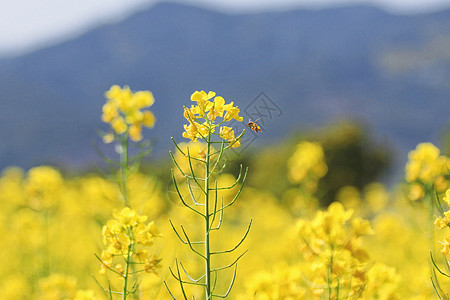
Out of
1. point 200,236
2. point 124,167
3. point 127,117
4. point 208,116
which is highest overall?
point 127,117

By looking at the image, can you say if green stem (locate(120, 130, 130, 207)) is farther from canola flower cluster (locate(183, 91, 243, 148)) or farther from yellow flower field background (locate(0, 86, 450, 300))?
canola flower cluster (locate(183, 91, 243, 148))

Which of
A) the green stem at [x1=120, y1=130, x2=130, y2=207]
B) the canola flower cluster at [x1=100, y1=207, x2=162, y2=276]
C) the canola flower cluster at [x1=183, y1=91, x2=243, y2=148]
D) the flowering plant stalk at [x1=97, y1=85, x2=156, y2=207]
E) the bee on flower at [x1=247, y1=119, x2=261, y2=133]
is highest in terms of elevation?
the flowering plant stalk at [x1=97, y1=85, x2=156, y2=207]

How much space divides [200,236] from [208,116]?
357 centimetres

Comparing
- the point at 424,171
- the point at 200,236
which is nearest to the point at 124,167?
the point at 424,171

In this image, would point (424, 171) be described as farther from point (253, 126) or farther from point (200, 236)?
point (200, 236)

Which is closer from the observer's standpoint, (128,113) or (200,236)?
(128,113)

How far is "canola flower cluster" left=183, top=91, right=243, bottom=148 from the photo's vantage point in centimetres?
169

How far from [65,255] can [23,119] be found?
176962 mm

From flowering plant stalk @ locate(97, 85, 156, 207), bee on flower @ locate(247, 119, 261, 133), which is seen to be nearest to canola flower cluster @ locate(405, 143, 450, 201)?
bee on flower @ locate(247, 119, 261, 133)

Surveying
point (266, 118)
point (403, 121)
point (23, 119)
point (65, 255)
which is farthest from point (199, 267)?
point (403, 121)

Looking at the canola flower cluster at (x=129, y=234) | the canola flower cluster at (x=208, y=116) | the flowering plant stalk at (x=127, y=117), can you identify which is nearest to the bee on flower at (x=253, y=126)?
the canola flower cluster at (x=208, y=116)

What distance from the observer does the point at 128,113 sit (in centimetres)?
298

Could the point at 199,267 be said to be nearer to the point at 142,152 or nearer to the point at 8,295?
the point at 8,295

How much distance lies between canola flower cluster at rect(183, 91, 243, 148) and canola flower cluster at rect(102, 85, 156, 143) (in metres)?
1.22
